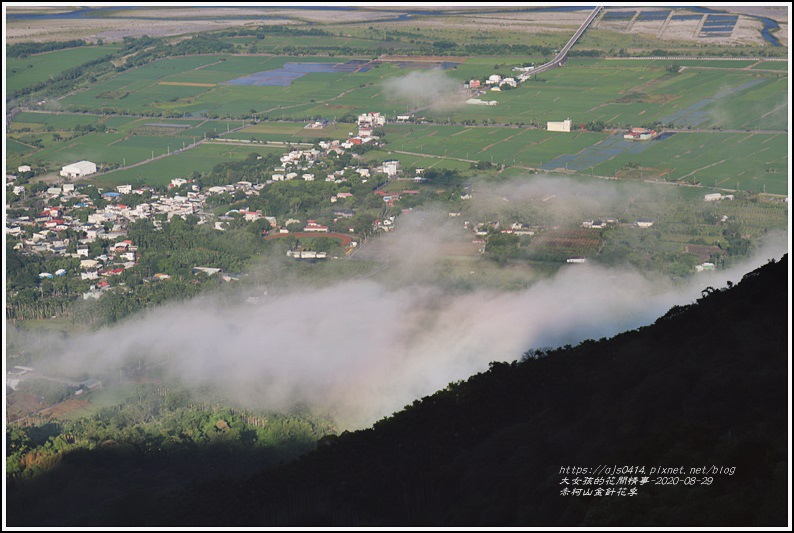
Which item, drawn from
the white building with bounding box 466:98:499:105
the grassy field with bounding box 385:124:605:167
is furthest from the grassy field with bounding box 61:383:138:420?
the white building with bounding box 466:98:499:105

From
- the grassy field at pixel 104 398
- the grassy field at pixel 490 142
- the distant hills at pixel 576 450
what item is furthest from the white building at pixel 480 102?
the distant hills at pixel 576 450

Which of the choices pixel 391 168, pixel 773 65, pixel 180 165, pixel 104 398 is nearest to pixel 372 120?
pixel 391 168

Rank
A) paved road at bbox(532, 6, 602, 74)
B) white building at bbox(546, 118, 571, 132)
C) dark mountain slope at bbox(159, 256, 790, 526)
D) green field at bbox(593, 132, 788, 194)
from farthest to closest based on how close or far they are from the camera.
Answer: paved road at bbox(532, 6, 602, 74) < white building at bbox(546, 118, 571, 132) < green field at bbox(593, 132, 788, 194) < dark mountain slope at bbox(159, 256, 790, 526)

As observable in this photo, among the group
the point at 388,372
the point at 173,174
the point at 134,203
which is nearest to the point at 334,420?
the point at 388,372

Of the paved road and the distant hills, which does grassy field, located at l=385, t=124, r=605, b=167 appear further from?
the distant hills

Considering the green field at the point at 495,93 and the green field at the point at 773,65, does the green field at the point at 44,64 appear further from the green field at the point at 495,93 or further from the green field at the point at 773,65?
the green field at the point at 773,65

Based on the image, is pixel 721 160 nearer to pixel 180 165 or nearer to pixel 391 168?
pixel 391 168
